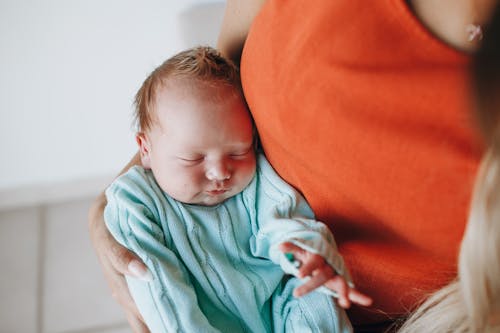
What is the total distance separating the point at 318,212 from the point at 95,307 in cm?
92

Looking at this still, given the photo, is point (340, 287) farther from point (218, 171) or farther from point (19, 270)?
point (19, 270)

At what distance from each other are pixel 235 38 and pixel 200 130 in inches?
7.7

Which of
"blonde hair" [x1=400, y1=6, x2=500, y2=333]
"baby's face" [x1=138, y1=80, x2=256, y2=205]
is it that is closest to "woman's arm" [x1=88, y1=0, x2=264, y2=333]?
"baby's face" [x1=138, y1=80, x2=256, y2=205]

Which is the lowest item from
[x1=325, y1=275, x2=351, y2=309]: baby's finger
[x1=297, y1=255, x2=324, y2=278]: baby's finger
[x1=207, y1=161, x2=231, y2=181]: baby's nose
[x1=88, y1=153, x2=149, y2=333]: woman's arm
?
[x1=88, y1=153, x2=149, y2=333]: woman's arm

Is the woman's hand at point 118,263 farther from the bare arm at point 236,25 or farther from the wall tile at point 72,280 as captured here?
the wall tile at point 72,280

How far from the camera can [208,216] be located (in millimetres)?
750

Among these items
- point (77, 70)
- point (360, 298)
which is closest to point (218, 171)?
point (360, 298)

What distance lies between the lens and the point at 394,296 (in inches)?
27.0

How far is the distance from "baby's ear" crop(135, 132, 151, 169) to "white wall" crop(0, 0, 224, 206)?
1.00 ft

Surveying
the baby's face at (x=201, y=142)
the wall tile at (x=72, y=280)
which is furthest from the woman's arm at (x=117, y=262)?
the wall tile at (x=72, y=280)

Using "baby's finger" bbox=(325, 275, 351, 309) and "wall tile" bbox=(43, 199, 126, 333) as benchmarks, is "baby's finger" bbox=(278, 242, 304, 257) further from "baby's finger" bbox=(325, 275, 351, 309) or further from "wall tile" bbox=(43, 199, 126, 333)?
"wall tile" bbox=(43, 199, 126, 333)

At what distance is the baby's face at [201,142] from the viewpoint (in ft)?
2.33

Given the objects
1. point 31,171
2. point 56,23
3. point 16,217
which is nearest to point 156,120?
point 56,23

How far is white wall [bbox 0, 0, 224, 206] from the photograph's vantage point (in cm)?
109
